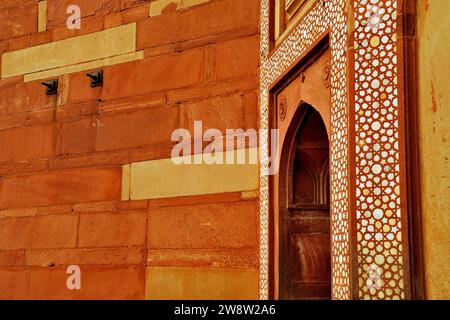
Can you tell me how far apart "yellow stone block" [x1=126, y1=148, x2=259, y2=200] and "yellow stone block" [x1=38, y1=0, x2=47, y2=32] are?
173 centimetres

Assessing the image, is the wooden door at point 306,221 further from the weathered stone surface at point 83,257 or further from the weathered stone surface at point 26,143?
the weathered stone surface at point 26,143

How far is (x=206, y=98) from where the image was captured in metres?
4.57

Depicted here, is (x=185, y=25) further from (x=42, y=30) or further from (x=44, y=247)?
(x=44, y=247)

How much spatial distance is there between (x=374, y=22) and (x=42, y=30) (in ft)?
12.1

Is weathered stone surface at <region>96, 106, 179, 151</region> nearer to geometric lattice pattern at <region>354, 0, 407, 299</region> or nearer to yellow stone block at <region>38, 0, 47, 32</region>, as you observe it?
yellow stone block at <region>38, 0, 47, 32</region>

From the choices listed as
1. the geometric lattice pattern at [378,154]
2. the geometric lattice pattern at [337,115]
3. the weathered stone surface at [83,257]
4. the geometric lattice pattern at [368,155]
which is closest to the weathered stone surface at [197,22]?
the geometric lattice pattern at [337,115]

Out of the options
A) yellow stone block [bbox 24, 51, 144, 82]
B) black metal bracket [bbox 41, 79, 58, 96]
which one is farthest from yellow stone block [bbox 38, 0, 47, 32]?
black metal bracket [bbox 41, 79, 58, 96]

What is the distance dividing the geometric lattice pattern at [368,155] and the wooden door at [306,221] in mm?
855

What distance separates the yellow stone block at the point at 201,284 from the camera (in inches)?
164

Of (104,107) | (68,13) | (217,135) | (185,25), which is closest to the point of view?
(217,135)

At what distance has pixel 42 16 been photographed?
5.66m

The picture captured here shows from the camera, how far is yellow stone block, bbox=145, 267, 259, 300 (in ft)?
13.6

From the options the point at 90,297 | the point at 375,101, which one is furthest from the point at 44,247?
the point at 375,101

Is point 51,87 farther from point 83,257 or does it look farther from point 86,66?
point 83,257
